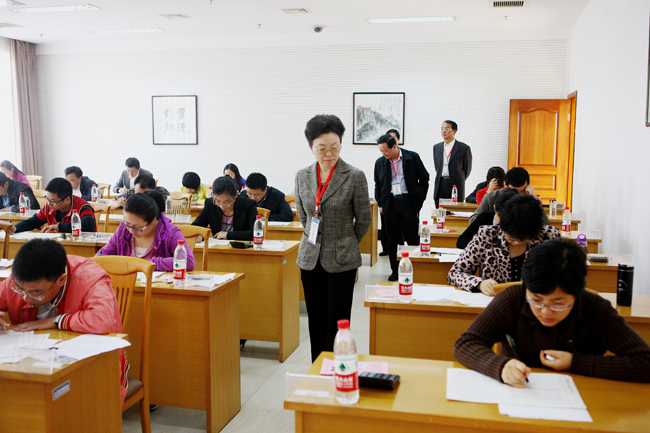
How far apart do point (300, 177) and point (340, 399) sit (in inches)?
58.7

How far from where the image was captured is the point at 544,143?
26.1 ft

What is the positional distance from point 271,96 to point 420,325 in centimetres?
736

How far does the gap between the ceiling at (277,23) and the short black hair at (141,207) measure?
4.76 m

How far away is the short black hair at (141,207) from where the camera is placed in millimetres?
2832

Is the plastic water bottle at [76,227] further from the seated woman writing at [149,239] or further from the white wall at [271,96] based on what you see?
the white wall at [271,96]

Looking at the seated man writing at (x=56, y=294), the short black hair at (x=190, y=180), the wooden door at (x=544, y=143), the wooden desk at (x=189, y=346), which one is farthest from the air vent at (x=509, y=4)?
the seated man writing at (x=56, y=294)

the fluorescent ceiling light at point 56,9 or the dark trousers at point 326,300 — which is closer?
the dark trousers at point 326,300

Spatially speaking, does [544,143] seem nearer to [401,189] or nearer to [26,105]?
[401,189]

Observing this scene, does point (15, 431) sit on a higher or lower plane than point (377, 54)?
lower

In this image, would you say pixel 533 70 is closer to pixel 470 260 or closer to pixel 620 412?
pixel 470 260

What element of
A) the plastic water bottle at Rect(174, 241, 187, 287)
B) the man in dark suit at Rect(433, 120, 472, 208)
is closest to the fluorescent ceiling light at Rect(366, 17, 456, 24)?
the man in dark suit at Rect(433, 120, 472, 208)

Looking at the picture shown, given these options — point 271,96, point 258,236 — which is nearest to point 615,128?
point 258,236

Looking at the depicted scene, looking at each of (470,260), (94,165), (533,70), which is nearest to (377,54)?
(533,70)

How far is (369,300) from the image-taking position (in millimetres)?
2391
